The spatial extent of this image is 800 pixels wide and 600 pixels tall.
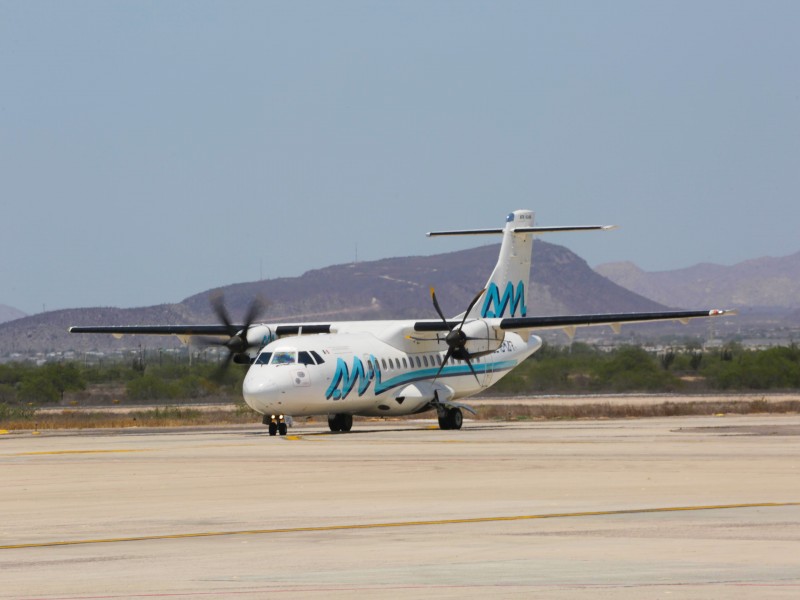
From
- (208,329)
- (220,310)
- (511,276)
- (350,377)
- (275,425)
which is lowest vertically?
(275,425)

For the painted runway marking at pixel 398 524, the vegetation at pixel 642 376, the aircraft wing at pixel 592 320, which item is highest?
the aircraft wing at pixel 592 320

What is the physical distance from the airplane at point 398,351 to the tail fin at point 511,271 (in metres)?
0.03

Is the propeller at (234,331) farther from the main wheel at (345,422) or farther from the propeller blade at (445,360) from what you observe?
the propeller blade at (445,360)

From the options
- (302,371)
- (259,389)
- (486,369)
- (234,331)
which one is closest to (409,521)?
(259,389)

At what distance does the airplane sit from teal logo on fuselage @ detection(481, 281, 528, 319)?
3 centimetres

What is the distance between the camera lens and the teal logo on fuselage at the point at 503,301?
4581 cm

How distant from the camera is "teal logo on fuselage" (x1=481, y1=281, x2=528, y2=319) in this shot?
45.8 m

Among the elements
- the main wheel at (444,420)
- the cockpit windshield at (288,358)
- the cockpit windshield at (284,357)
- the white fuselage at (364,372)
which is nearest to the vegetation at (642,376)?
the white fuselage at (364,372)

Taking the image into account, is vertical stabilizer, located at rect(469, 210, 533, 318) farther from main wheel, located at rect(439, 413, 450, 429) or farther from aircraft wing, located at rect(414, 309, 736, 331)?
main wheel, located at rect(439, 413, 450, 429)

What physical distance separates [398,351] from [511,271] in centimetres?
633

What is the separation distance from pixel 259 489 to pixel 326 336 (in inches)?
736

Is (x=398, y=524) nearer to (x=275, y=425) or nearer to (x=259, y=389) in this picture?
(x=259, y=389)

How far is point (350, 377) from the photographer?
3928 centimetres

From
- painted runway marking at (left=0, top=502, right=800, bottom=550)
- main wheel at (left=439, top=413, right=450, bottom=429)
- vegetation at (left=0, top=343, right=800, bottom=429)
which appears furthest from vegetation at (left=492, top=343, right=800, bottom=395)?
painted runway marking at (left=0, top=502, right=800, bottom=550)
